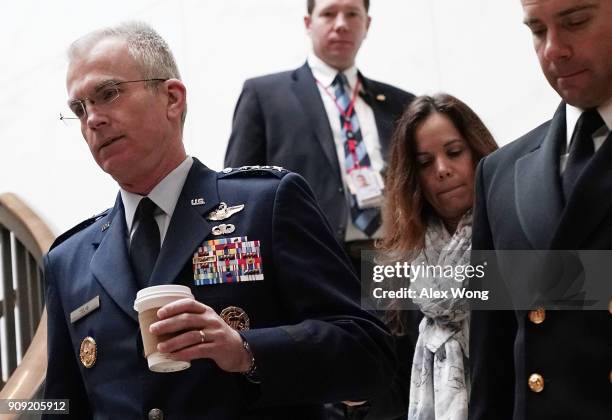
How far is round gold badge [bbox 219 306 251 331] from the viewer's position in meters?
2.51

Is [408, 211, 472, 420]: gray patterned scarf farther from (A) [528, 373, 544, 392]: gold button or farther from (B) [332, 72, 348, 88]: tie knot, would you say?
(B) [332, 72, 348, 88]: tie knot

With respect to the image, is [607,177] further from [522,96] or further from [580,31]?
[522,96]

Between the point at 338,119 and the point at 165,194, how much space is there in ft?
6.50

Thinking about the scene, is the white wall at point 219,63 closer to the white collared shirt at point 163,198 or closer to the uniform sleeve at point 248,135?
the uniform sleeve at point 248,135

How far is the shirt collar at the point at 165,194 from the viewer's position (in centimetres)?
271

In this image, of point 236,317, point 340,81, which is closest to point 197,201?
point 236,317

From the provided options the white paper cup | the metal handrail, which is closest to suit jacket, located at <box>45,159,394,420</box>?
the white paper cup

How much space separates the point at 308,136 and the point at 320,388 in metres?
2.15

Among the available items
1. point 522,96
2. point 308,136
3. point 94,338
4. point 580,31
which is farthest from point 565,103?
point 522,96

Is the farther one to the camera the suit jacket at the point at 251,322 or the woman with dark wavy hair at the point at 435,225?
the woman with dark wavy hair at the point at 435,225

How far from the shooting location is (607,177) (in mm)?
2182

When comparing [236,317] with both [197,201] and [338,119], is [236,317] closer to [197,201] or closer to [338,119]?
[197,201]

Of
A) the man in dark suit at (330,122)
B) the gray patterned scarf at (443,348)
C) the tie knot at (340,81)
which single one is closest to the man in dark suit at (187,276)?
the gray patterned scarf at (443,348)

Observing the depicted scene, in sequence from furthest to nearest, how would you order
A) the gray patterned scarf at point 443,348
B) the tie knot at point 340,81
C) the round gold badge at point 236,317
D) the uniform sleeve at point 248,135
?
1. the tie knot at point 340,81
2. the uniform sleeve at point 248,135
3. the gray patterned scarf at point 443,348
4. the round gold badge at point 236,317
